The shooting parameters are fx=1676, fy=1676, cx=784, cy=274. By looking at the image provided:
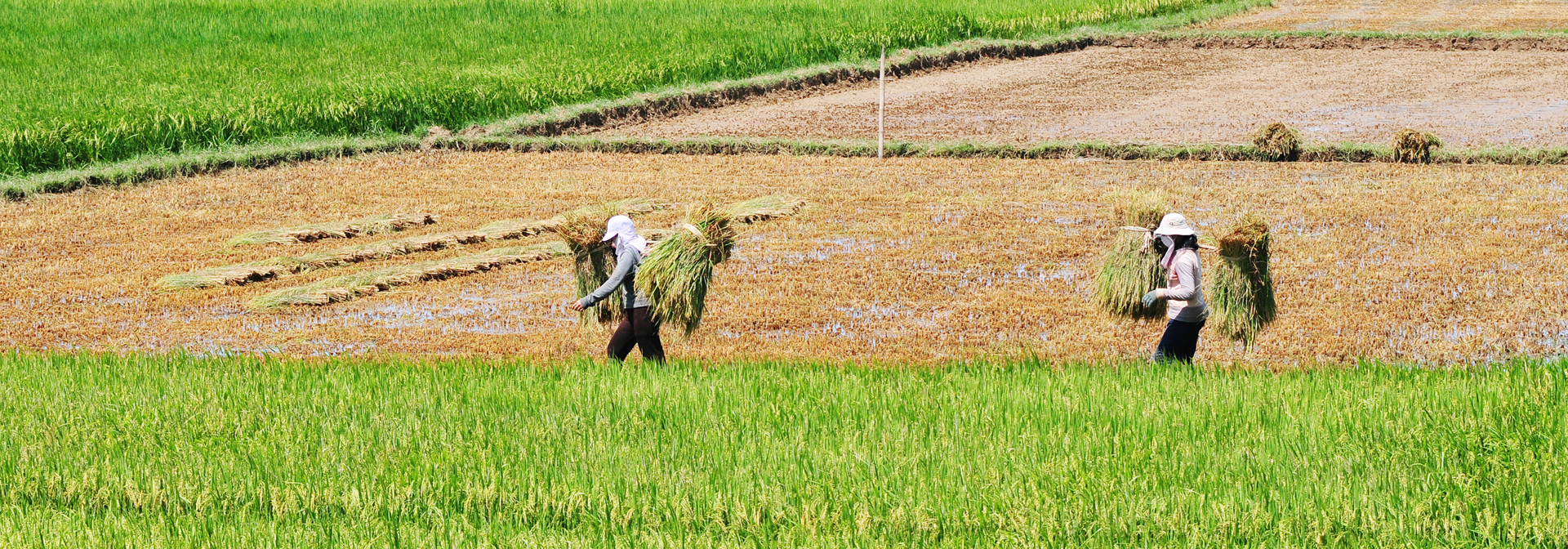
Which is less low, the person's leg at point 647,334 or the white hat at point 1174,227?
the white hat at point 1174,227

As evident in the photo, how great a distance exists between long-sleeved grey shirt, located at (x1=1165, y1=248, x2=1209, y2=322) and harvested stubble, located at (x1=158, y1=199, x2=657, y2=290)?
373cm

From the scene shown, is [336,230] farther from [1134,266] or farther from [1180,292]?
[1180,292]

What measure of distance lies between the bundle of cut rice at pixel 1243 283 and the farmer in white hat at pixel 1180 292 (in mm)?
173

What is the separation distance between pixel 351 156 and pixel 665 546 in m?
12.7

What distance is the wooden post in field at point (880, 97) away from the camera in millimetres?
16375

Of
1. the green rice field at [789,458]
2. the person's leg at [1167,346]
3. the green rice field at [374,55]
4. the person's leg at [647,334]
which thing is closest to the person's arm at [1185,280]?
the person's leg at [1167,346]

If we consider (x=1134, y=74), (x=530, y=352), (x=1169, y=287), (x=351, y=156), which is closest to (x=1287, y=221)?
(x=1169, y=287)

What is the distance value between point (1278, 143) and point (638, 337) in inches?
372

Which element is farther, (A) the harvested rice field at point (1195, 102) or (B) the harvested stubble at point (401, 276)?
(A) the harvested rice field at point (1195, 102)

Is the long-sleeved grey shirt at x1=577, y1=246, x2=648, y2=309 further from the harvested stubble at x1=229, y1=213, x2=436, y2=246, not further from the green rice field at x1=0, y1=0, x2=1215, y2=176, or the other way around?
the green rice field at x1=0, y1=0, x2=1215, y2=176

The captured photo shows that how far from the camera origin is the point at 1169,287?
7.45 meters

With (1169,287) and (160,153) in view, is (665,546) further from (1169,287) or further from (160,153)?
(160,153)

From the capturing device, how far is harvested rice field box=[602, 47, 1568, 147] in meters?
17.8

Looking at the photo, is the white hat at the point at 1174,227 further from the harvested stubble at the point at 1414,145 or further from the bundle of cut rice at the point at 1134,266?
the harvested stubble at the point at 1414,145
